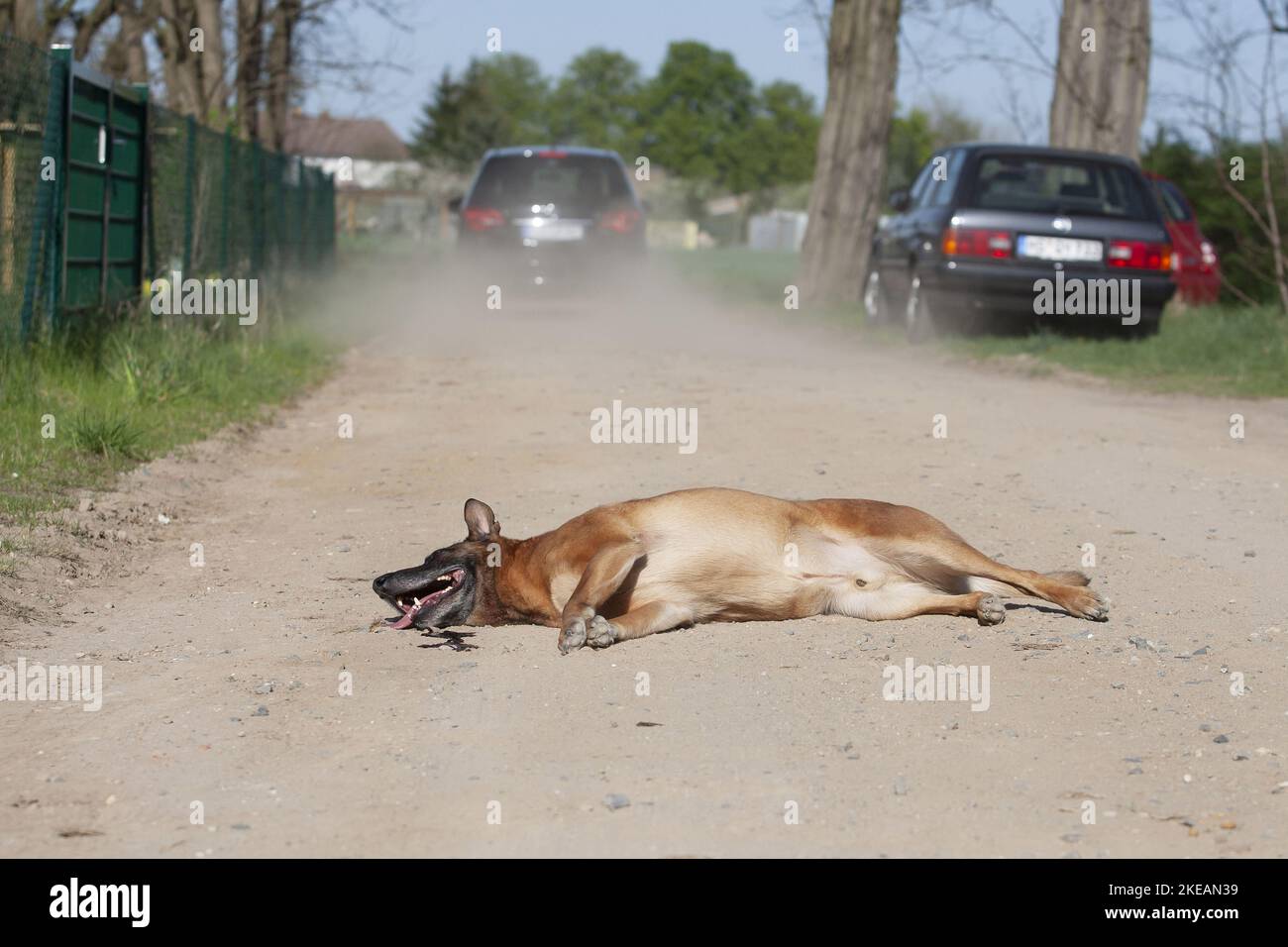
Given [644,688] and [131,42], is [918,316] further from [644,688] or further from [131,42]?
[131,42]

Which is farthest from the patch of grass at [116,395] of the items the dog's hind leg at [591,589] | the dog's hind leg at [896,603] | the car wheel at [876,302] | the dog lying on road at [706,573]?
the car wheel at [876,302]

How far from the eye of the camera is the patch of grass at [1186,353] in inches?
531

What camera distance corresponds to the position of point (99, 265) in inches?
458

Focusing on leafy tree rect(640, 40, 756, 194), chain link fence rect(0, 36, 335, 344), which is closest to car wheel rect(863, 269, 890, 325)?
chain link fence rect(0, 36, 335, 344)

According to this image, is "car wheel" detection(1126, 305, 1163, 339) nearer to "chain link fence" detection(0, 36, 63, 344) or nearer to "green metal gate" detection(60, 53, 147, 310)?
"green metal gate" detection(60, 53, 147, 310)

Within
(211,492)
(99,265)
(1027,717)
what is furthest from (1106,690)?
(99,265)

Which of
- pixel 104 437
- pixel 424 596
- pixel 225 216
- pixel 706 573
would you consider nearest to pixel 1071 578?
pixel 706 573

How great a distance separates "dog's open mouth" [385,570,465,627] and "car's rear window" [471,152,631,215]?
49.0 feet

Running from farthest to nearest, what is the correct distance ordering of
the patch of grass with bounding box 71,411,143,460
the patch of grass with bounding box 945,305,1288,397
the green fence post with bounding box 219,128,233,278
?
1. the green fence post with bounding box 219,128,233,278
2. the patch of grass with bounding box 945,305,1288,397
3. the patch of grass with bounding box 71,411,143,460

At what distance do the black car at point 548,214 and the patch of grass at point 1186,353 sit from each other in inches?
216

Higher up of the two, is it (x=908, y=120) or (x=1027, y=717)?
(x=908, y=120)

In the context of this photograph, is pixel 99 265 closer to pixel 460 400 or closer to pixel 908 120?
pixel 460 400

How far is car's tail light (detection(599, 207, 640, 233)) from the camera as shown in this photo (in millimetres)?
20172
